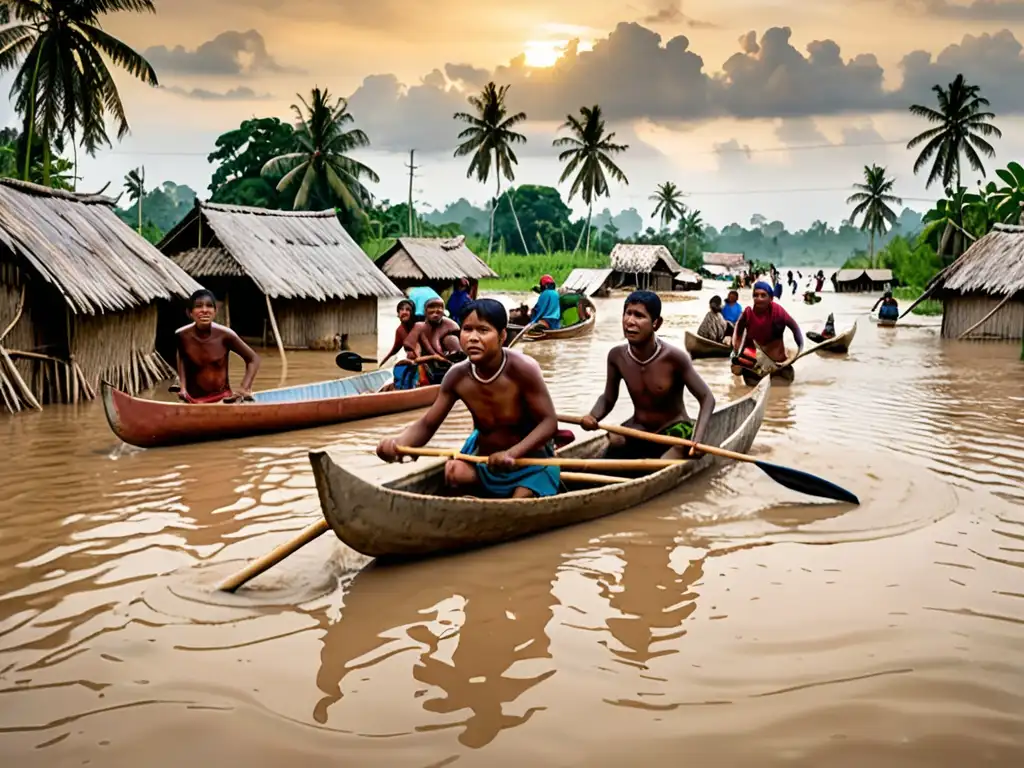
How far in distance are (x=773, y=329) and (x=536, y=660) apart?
342 inches

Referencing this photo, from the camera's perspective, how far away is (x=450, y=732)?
3.41m

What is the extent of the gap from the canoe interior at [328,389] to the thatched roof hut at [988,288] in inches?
505

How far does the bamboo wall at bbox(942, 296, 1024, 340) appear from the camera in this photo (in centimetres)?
1938

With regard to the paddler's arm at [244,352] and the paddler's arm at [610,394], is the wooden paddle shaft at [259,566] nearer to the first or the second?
the paddler's arm at [610,394]

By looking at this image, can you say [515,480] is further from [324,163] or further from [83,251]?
[324,163]

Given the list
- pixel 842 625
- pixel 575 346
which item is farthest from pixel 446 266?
pixel 842 625

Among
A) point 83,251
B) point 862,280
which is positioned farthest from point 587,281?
point 83,251

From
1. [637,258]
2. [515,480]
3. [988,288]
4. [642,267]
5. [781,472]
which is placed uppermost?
[637,258]

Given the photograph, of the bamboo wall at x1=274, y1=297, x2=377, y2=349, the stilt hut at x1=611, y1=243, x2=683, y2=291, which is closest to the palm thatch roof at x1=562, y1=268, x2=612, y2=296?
the stilt hut at x1=611, y1=243, x2=683, y2=291

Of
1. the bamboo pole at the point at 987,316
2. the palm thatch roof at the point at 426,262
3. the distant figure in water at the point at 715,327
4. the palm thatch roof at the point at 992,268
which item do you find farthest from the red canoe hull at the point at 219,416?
the palm thatch roof at the point at 426,262

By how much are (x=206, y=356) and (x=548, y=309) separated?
36.2 ft

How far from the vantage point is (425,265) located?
2427cm

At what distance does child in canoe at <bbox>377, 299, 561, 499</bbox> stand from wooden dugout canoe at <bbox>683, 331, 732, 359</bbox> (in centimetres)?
1015

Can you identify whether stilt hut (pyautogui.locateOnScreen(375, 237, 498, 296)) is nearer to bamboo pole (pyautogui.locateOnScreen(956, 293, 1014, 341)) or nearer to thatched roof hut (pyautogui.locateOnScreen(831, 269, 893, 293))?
bamboo pole (pyautogui.locateOnScreen(956, 293, 1014, 341))
